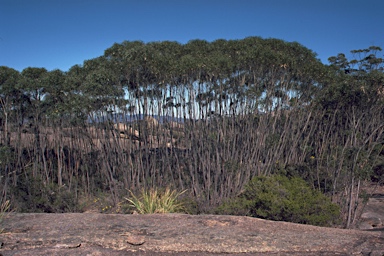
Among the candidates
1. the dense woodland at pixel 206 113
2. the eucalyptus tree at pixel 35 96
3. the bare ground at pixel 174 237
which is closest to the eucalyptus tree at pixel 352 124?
the dense woodland at pixel 206 113

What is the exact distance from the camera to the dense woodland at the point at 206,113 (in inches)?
631

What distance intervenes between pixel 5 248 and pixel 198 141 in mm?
12727

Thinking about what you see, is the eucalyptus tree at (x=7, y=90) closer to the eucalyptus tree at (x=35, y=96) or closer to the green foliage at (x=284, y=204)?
the eucalyptus tree at (x=35, y=96)

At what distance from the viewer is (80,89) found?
16.3m

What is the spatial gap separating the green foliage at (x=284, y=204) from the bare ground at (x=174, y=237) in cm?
271

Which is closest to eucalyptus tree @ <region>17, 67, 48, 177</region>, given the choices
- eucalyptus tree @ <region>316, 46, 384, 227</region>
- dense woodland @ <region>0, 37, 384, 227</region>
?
dense woodland @ <region>0, 37, 384, 227</region>

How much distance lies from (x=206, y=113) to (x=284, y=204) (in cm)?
804

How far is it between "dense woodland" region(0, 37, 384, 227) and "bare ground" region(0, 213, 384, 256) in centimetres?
729

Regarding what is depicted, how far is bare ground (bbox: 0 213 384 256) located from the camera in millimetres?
6422

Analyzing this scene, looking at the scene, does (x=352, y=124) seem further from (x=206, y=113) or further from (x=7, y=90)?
(x=7, y=90)

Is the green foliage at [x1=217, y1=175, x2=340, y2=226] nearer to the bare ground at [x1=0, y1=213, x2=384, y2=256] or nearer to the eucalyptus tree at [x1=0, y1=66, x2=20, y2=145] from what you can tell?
the bare ground at [x1=0, y1=213, x2=384, y2=256]

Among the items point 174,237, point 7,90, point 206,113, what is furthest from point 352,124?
point 7,90

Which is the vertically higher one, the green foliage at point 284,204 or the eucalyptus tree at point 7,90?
the eucalyptus tree at point 7,90

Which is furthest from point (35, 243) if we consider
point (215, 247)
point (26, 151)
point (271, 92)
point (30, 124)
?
point (26, 151)
